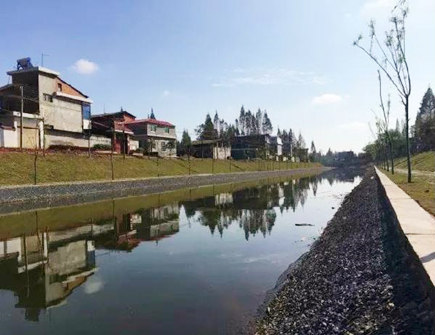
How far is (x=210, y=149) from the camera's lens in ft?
327

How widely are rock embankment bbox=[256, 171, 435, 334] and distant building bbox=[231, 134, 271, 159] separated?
106 m

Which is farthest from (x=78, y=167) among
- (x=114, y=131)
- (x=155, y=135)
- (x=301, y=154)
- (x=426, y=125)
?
(x=301, y=154)

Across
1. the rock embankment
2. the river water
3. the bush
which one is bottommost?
the river water

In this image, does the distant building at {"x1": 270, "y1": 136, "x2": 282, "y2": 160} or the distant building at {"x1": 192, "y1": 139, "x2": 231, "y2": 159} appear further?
the distant building at {"x1": 270, "y1": 136, "x2": 282, "y2": 160}

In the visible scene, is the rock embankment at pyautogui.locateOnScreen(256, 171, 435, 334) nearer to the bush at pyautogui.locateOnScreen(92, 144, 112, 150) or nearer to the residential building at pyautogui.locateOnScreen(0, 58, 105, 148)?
the residential building at pyautogui.locateOnScreen(0, 58, 105, 148)

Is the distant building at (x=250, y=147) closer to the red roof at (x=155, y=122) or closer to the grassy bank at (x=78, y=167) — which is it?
the red roof at (x=155, y=122)

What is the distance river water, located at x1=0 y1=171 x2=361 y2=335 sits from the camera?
10.1m

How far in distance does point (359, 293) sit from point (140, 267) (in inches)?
361

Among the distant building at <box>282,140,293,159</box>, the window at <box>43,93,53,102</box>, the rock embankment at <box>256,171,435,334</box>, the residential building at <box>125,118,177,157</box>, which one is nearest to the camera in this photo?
the rock embankment at <box>256,171,435,334</box>

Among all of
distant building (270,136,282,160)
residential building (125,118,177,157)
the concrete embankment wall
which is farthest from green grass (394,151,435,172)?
distant building (270,136,282,160)

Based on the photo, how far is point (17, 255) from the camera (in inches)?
676

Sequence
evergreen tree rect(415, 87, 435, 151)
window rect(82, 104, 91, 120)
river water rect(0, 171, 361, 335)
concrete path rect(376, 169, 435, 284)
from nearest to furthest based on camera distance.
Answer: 1. concrete path rect(376, 169, 435, 284)
2. river water rect(0, 171, 361, 335)
3. window rect(82, 104, 91, 120)
4. evergreen tree rect(415, 87, 435, 151)

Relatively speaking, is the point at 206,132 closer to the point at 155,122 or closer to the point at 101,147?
the point at 155,122

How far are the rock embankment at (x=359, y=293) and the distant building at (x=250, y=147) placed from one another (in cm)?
10615
